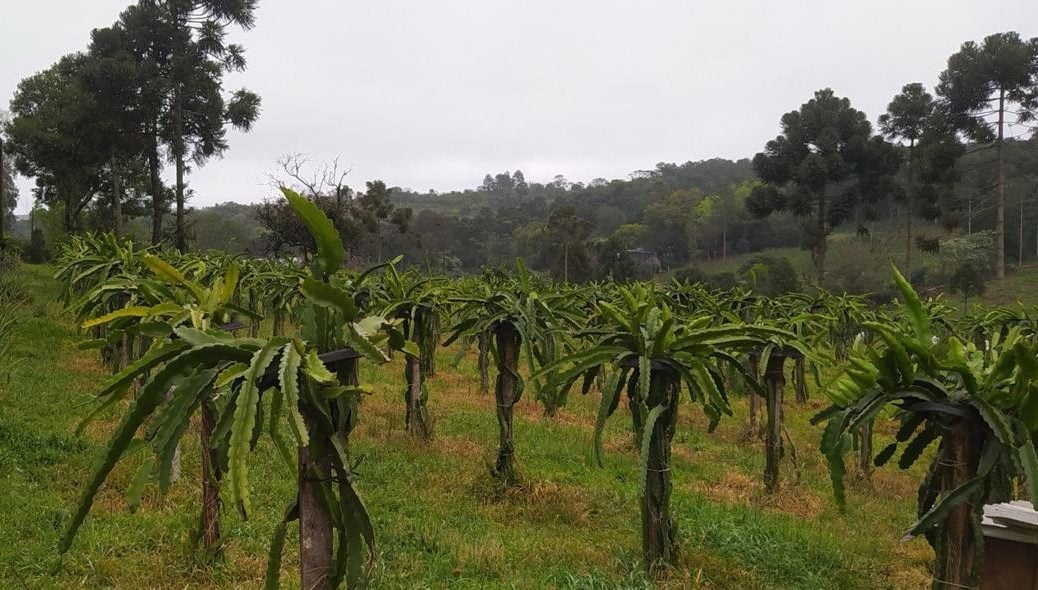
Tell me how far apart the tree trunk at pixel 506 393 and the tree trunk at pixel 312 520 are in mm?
3891

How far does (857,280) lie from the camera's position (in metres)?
34.7

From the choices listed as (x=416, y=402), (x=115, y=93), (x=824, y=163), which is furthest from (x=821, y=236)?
(x=115, y=93)

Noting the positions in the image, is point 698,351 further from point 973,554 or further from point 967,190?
point 967,190

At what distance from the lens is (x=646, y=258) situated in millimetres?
50938

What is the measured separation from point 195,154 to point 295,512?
24.9 m

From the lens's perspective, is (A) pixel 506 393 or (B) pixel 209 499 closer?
(B) pixel 209 499

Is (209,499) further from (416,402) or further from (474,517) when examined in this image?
(416,402)

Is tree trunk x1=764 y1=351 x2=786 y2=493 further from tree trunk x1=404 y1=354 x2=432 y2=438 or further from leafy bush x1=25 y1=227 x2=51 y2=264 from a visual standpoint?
leafy bush x1=25 y1=227 x2=51 y2=264

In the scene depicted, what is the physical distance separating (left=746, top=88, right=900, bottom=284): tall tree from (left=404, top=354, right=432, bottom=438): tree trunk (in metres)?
22.0

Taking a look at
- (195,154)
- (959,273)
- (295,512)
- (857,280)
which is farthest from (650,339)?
(857,280)

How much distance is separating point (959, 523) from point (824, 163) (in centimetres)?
2564

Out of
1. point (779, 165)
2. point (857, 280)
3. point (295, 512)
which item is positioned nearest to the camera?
point (295, 512)

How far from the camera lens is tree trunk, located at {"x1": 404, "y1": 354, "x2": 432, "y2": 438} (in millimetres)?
7645

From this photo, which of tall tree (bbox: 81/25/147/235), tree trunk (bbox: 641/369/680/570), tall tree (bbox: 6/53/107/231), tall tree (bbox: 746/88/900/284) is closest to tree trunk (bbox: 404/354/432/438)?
tree trunk (bbox: 641/369/680/570)
